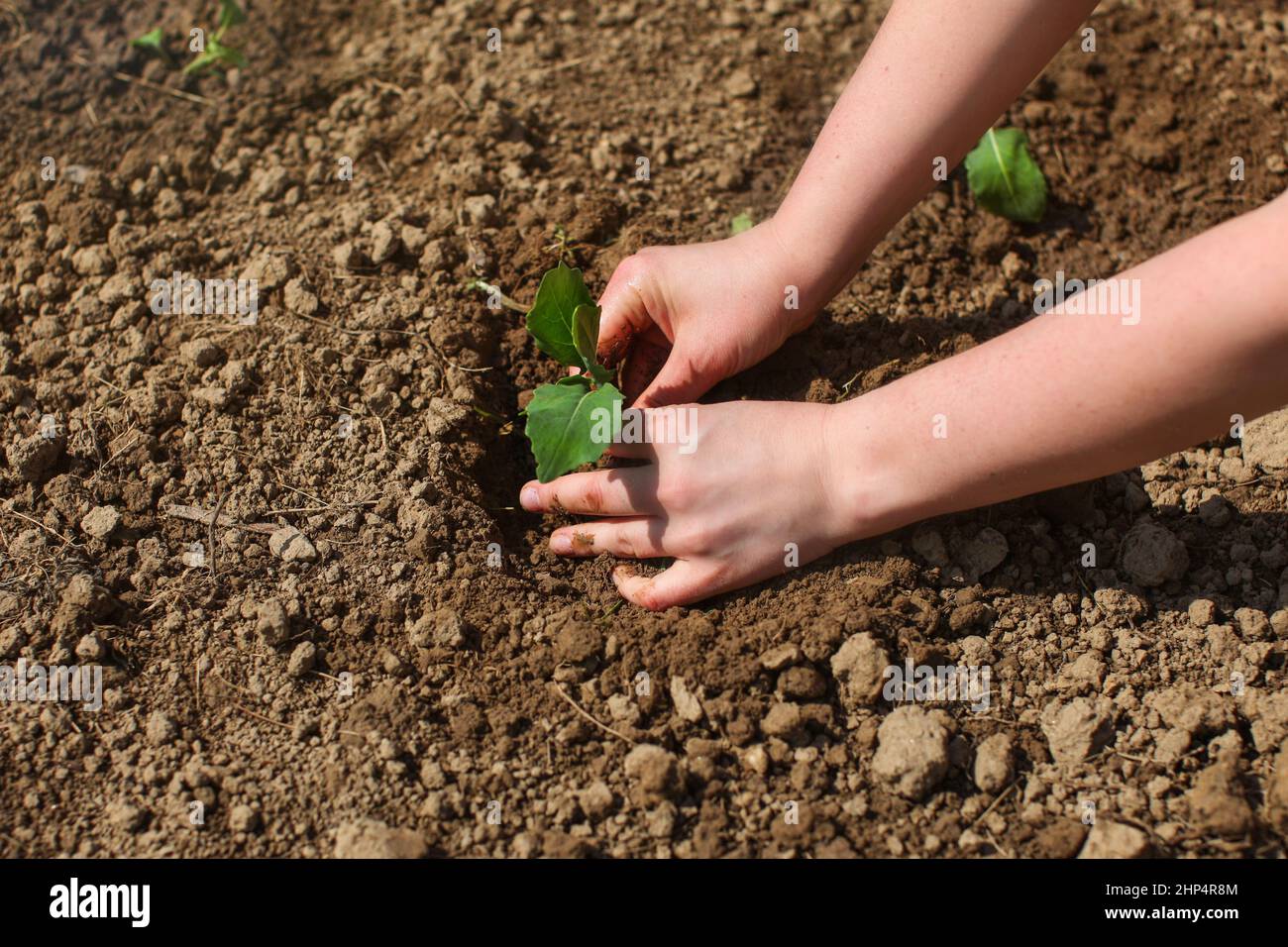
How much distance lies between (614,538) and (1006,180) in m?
1.41

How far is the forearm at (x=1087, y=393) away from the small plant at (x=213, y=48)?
2.02 metres

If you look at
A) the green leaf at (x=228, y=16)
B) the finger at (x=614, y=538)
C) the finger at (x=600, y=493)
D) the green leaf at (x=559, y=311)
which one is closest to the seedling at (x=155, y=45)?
the green leaf at (x=228, y=16)

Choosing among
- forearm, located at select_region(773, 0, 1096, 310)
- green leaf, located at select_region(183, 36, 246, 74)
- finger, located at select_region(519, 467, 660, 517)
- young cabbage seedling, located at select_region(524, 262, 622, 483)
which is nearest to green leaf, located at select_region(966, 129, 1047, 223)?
forearm, located at select_region(773, 0, 1096, 310)

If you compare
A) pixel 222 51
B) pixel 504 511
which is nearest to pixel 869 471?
pixel 504 511

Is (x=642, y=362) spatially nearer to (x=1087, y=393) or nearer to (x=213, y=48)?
(x=1087, y=393)

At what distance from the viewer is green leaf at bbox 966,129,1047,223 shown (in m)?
2.69

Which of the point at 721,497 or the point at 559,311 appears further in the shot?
the point at 559,311

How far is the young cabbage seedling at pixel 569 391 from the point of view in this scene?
2.02 m

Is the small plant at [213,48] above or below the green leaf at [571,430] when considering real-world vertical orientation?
above

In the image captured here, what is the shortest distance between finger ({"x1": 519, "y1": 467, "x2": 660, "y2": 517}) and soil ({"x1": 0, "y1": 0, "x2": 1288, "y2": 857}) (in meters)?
0.10

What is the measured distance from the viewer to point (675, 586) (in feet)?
6.88

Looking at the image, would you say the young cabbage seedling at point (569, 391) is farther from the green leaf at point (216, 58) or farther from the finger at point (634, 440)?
the green leaf at point (216, 58)

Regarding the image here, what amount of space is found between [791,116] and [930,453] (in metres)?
1.39

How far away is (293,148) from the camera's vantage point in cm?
276
